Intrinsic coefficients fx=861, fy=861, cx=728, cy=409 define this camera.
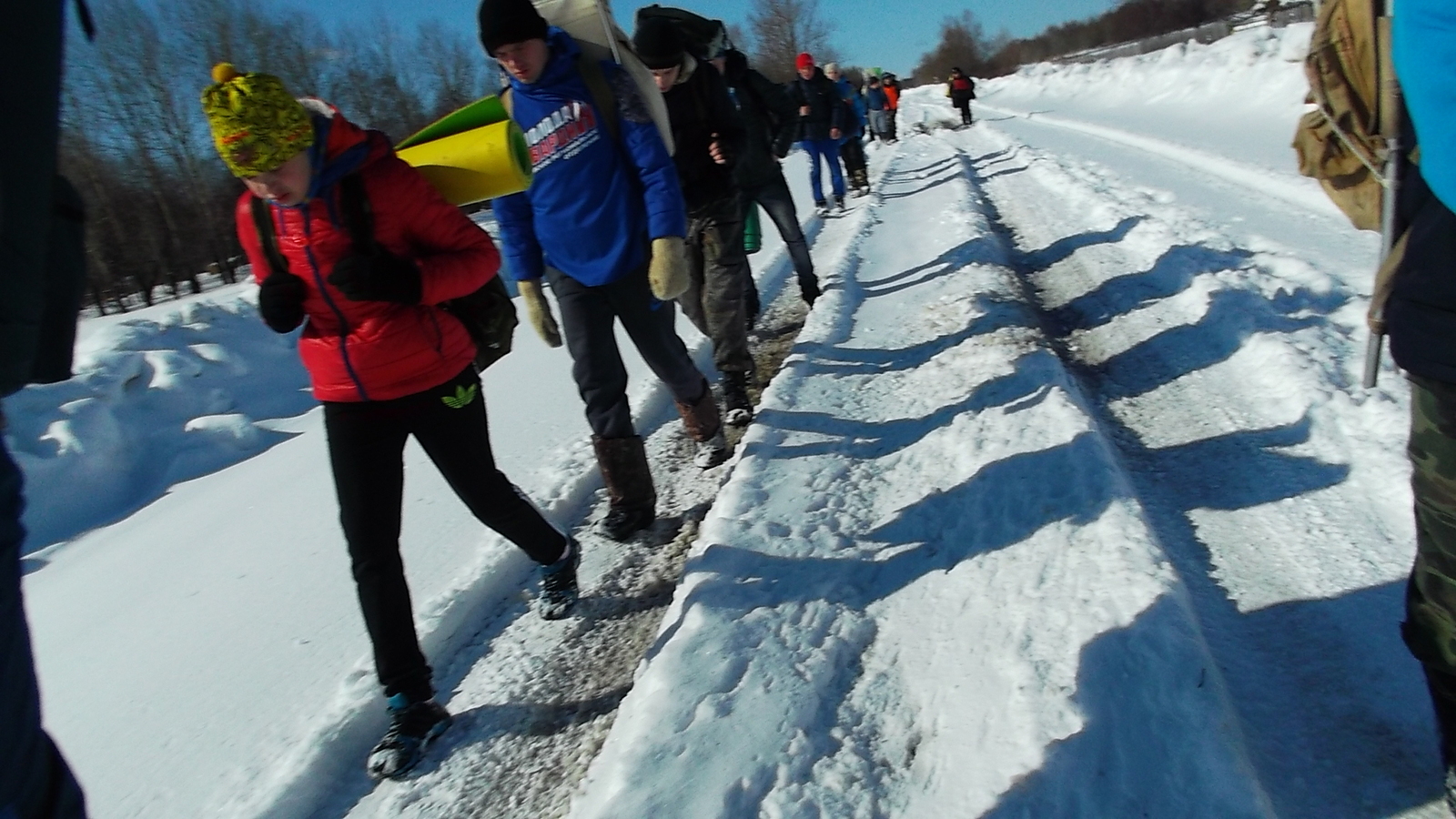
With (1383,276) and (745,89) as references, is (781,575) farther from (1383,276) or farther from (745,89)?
(745,89)

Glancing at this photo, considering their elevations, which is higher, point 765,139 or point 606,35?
point 606,35

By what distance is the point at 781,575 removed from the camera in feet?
9.07

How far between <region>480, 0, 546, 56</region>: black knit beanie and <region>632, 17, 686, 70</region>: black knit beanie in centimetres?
118

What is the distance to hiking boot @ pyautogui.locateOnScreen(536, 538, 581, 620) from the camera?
294cm

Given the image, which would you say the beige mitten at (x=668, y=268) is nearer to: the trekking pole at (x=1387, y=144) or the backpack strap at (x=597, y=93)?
the backpack strap at (x=597, y=93)

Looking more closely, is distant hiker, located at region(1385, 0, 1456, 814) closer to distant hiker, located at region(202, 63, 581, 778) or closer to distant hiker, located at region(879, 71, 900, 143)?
distant hiker, located at region(202, 63, 581, 778)

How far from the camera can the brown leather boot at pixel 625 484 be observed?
3.41 metres

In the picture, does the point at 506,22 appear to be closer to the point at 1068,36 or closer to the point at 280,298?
the point at 280,298

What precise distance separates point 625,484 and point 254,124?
186cm

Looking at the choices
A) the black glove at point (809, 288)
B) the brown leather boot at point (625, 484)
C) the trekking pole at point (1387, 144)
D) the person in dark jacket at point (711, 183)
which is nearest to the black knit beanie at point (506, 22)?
the person in dark jacket at point (711, 183)

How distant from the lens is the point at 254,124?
1.99 m

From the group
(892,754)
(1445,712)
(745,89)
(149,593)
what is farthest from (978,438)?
(149,593)

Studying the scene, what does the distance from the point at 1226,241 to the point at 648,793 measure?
536cm

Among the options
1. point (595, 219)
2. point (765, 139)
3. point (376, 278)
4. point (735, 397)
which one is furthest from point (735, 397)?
point (376, 278)
